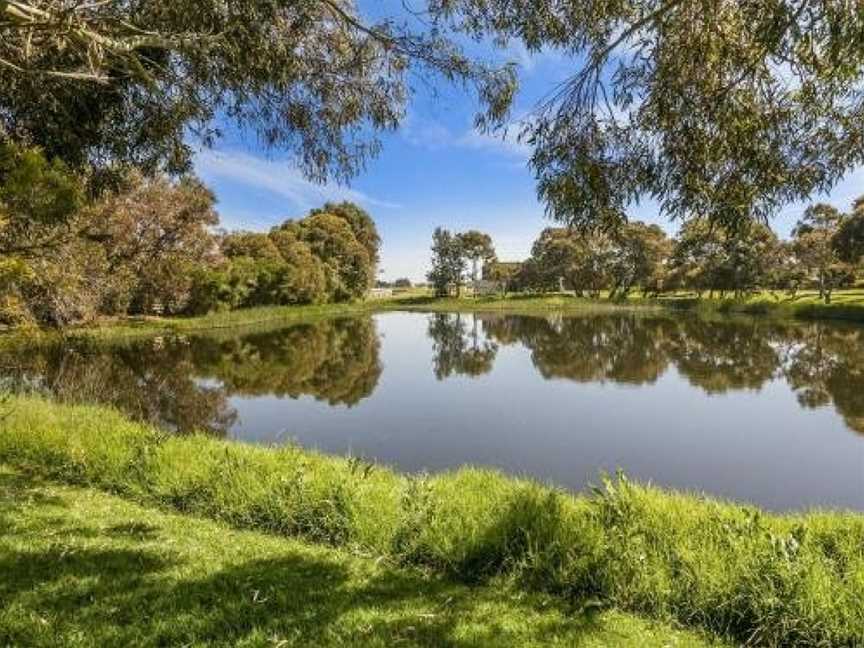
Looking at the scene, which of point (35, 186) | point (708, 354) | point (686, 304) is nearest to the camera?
point (35, 186)

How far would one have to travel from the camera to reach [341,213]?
2547 inches

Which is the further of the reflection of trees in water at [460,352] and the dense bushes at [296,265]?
the dense bushes at [296,265]

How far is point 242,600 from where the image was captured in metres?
3.80

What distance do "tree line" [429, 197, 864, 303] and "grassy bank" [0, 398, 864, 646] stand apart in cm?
2585

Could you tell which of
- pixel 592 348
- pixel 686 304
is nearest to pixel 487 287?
pixel 686 304

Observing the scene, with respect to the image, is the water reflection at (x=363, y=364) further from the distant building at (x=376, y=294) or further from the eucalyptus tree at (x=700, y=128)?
the distant building at (x=376, y=294)

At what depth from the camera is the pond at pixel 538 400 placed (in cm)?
970

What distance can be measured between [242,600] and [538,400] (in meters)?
12.1

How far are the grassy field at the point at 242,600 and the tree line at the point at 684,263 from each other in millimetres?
27157

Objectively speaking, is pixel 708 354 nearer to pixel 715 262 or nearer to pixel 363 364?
pixel 363 364

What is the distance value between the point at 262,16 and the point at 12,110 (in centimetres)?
254

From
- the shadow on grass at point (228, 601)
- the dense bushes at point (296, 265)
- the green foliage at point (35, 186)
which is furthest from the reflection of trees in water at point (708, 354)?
the dense bushes at point (296, 265)

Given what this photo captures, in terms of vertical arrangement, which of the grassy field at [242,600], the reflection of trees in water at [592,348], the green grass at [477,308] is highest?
the green grass at [477,308]

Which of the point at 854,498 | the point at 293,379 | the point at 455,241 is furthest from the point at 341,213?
the point at 854,498
